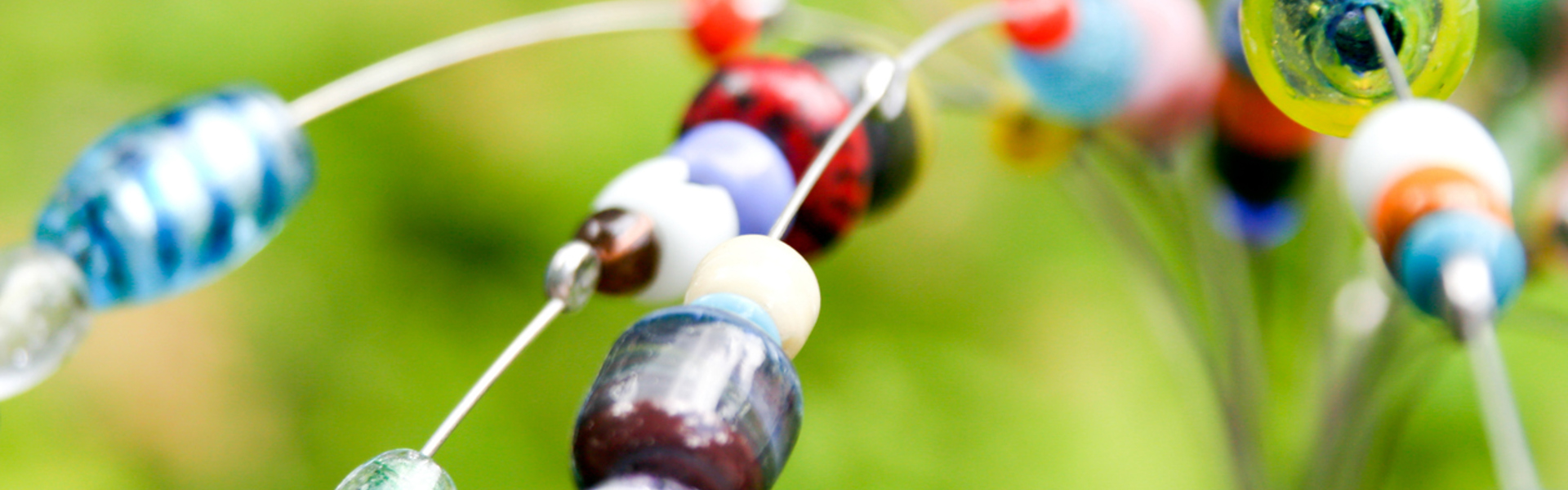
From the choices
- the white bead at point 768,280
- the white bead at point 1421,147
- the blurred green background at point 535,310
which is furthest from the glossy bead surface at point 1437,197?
the blurred green background at point 535,310

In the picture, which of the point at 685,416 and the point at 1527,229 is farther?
the point at 1527,229

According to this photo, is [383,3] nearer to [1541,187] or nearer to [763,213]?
[763,213]

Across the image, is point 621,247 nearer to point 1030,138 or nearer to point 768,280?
point 768,280

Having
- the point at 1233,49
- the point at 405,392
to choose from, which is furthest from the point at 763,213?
the point at 405,392

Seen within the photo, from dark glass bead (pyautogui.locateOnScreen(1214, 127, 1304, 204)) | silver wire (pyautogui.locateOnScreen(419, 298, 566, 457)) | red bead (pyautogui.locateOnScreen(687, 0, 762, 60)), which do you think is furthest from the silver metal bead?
dark glass bead (pyautogui.locateOnScreen(1214, 127, 1304, 204))

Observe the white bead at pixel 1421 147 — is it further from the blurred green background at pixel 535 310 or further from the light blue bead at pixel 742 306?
the blurred green background at pixel 535 310

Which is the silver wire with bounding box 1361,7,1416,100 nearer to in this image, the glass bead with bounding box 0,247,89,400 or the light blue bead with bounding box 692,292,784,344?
the light blue bead with bounding box 692,292,784,344

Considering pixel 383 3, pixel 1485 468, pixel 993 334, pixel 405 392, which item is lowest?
pixel 1485 468

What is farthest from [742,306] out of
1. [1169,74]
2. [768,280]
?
[1169,74]
